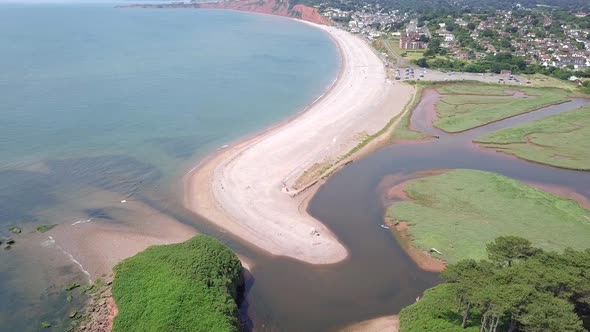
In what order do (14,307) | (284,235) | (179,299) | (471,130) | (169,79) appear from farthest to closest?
(169,79)
(471,130)
(284,235)
(14,307)
(179,299)

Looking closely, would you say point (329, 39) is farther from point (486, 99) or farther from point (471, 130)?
point (471, 130)

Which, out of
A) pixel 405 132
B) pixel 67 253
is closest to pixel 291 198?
pixel 67 253

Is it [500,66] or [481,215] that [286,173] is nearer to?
[481,215]

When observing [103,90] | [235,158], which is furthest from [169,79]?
[235,158]

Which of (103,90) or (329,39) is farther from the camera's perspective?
(329,39)

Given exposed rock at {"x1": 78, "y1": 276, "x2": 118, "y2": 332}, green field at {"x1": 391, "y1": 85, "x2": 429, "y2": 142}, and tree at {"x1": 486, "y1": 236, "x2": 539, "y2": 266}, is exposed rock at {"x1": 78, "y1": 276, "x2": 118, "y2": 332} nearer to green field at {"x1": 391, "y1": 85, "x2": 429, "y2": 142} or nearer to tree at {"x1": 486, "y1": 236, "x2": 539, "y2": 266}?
tree at {"x1": 486, "y1": 236, "x2": 539, "y2": 266}

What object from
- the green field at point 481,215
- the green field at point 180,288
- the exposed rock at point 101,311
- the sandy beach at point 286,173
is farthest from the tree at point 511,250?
the exposed rock at point 101,311
